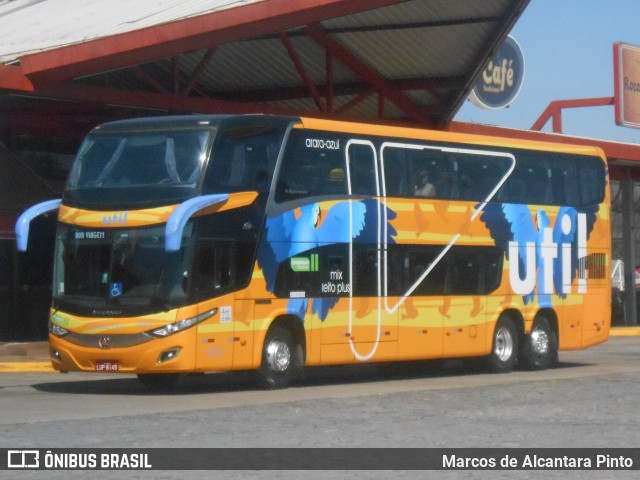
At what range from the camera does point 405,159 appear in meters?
21.5

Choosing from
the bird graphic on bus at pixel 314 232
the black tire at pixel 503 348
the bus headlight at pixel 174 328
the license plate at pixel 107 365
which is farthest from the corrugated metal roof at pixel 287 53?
the license plate at pixel 107 365

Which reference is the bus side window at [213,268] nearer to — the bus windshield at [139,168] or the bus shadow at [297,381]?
the bus windshield at [139,168]

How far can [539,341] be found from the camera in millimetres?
24344

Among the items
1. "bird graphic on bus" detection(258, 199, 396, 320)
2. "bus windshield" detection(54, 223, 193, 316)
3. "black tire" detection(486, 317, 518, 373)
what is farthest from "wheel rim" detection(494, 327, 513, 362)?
"bus windshield" detection(54, 223, 193, 316)

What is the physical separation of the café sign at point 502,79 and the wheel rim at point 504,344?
26.5 meters

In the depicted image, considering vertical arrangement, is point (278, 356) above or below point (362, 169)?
below

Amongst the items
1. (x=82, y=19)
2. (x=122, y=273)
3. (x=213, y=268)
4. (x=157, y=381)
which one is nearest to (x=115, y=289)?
(x=122, y=273)

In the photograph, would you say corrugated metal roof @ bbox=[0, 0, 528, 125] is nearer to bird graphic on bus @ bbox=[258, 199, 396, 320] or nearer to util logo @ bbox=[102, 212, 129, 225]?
bird graphic on bus @ bbox=[258, 199, 396, 320]

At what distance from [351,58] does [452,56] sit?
7.56 feet

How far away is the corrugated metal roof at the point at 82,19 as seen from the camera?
24938mm

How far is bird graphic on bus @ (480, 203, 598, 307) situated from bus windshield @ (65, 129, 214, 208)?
6.33 m

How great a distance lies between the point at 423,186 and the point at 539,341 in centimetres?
424

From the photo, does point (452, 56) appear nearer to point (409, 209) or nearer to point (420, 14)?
point (420, 14)

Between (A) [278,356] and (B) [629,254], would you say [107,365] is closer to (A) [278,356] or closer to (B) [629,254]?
(A) [278,356]
